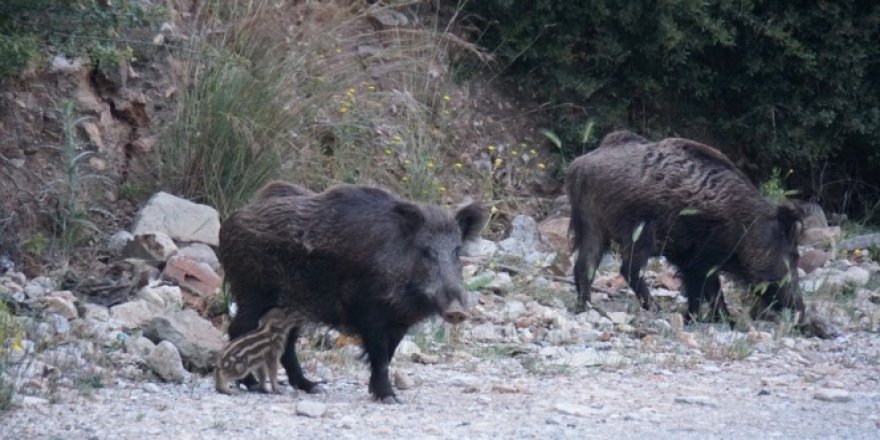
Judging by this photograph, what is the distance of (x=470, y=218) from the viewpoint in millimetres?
7031

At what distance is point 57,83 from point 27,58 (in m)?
2.40

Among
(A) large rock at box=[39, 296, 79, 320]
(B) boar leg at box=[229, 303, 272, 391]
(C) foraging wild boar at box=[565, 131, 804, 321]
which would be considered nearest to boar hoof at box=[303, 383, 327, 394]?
(B) boar leg at box=[229, 303, 272, 391]

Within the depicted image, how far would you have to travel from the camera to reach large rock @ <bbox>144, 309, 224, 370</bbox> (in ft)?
23.3

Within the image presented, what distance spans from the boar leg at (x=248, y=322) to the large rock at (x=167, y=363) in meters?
0.29

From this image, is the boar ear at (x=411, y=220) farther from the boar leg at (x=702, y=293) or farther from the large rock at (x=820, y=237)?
the large rock at (x=820, y=237)

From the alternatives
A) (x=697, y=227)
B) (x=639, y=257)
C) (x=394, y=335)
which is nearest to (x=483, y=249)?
(x=639, y=257)

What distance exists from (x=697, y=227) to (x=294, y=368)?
3.85m

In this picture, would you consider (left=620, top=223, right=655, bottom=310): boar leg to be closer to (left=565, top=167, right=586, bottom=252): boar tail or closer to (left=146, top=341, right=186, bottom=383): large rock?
(left=565, top=167, right=586, bottom=252): boar tail

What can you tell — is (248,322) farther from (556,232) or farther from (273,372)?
(556,232)

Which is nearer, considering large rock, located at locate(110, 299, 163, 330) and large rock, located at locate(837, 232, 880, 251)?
large rock, located at locate(110, 299, 163, 330)

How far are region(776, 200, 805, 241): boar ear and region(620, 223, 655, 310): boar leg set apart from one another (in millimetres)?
921

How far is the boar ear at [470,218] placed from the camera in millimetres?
6992

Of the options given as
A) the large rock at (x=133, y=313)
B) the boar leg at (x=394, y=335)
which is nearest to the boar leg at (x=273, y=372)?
the boar leg at (x=394, y=335)

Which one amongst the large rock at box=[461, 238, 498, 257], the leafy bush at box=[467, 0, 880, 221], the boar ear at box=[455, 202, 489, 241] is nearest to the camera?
the boar ear at box=[455, 202, 489, 241]
